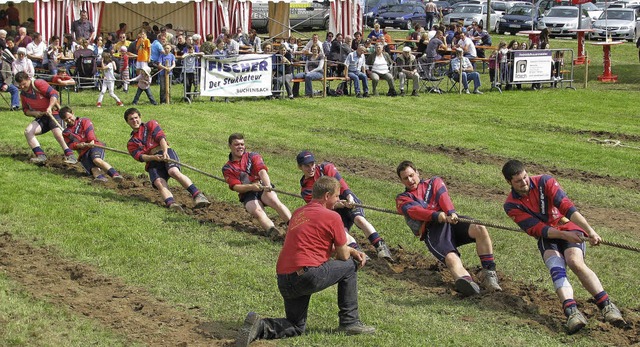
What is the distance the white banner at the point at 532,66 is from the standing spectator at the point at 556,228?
1966cm

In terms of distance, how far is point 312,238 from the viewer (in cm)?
837

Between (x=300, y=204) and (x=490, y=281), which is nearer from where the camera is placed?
(x=490, y=281)

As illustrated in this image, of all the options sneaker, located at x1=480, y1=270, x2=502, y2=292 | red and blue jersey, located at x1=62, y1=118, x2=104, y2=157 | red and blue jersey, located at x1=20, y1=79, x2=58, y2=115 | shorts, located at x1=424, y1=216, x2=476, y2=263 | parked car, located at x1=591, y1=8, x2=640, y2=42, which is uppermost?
parked car, located at x1=591, y1=8, x2=640, y2=42

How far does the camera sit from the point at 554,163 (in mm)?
18266

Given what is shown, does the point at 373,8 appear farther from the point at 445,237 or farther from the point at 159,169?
the point at 445,237

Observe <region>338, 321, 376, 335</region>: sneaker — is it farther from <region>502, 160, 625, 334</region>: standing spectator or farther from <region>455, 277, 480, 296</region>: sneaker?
<region>502, 160, 625, 334</region>: standing spectator

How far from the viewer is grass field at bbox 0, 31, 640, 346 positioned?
910 centimetres

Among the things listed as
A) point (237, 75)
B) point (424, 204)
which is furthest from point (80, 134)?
point (237, 75)

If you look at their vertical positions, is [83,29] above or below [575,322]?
above

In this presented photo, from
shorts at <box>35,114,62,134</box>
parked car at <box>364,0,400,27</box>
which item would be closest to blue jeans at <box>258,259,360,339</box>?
shorts at <box>35,114,62,134</box>

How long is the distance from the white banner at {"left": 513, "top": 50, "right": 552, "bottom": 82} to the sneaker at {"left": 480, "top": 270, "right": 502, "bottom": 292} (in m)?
19.4

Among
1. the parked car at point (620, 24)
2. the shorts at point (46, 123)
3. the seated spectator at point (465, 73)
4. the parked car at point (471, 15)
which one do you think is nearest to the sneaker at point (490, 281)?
the shorts at point (46, 123)

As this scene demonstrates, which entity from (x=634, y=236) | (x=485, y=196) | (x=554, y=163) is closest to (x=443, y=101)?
(x=554, y=163)

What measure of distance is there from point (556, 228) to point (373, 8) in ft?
135
